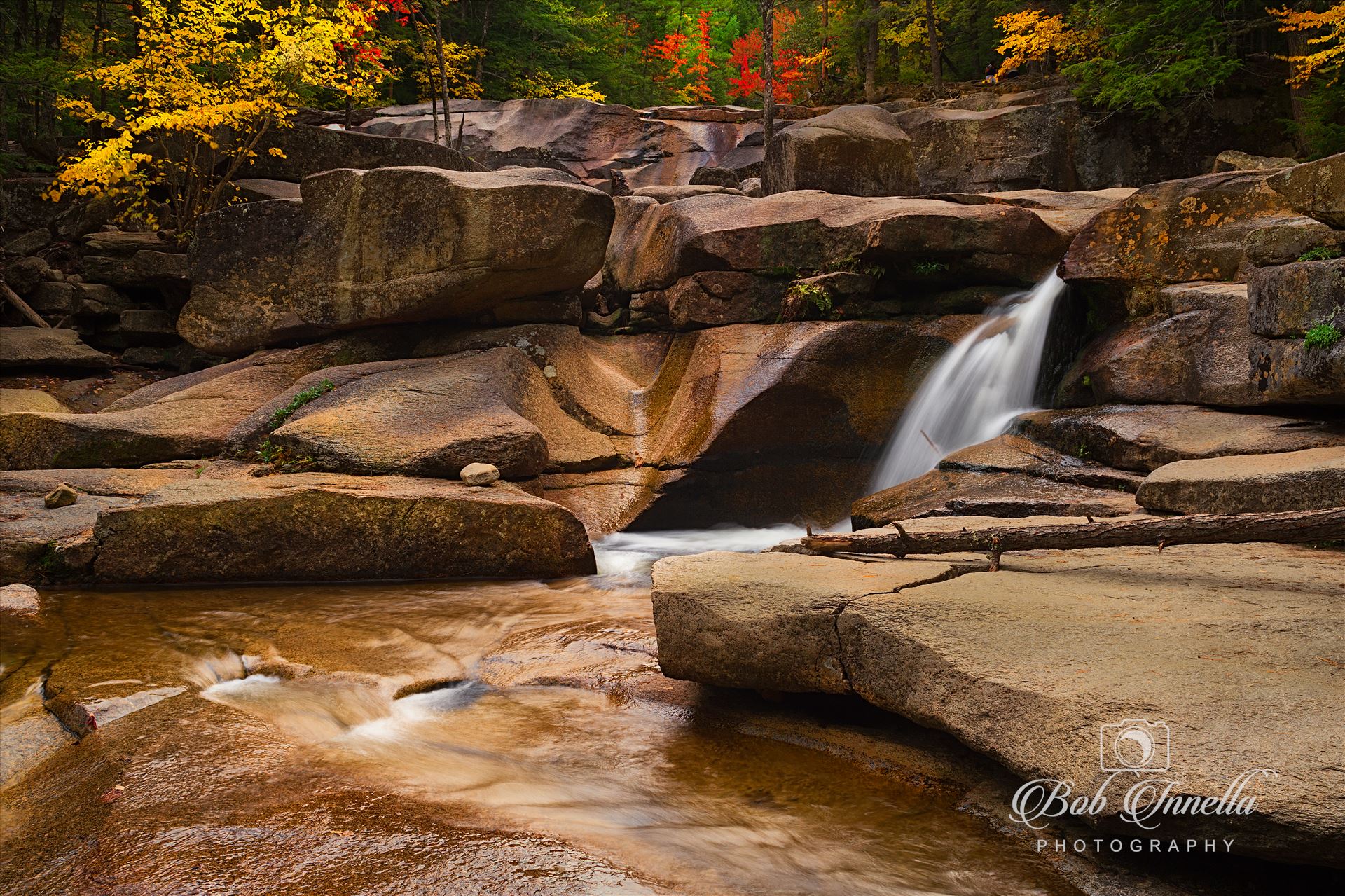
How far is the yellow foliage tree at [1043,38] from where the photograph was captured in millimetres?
17844

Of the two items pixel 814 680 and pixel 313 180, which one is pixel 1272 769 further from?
pixel 313 180

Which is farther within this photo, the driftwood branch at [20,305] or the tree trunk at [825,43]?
the tree trunk at [825,43]

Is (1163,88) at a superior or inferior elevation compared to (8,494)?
superior

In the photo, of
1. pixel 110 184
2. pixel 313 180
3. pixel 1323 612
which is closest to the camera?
pixel 1323 612

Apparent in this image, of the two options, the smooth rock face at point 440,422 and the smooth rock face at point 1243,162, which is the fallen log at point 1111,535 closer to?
the smooth rock face at point 440,422

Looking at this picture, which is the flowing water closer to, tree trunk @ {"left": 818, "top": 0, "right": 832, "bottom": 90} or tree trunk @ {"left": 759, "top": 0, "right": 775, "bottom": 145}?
tree trunk @ {"left": 759, "top": 0, "right": 775, "bottom": 145}

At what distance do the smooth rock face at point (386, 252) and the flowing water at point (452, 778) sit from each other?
19.1 ft

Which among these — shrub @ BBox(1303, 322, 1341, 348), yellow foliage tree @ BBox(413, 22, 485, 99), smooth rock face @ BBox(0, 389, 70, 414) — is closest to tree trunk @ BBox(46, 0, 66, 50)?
yellow foliage tree @ BBox(413, 22, 485, 99)

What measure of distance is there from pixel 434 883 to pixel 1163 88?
18.8 metres

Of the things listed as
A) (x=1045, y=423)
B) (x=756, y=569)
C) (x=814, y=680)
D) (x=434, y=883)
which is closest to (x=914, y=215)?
(x=1045, y=423)

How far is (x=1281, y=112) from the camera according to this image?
16.6 m

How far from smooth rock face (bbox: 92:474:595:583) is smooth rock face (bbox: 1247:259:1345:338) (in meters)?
6.02

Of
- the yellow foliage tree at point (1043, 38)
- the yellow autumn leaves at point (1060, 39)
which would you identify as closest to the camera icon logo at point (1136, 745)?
the yellow autumn leaves at point (1060, 39)

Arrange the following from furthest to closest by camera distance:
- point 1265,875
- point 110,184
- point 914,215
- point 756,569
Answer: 1. point 110,184
2. point 914,215
3. point 756,569
4. point 1265,875
